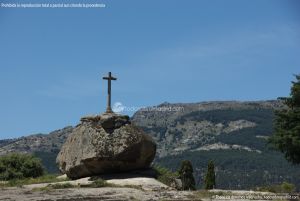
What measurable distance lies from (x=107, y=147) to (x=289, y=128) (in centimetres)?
1796

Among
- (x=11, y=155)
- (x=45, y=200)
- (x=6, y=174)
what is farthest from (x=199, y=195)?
(x=11, y=155)

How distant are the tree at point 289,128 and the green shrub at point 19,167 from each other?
2469 centimetres

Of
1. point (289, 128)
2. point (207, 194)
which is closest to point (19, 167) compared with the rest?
point (289, 128)

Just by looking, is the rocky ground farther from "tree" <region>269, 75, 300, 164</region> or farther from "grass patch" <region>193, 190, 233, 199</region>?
"tree" <region>269, 75, 300, 164</region>

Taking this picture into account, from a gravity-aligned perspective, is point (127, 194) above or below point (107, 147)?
below

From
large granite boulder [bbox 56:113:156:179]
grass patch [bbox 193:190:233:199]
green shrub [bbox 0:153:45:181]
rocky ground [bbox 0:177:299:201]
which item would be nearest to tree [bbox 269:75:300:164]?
large granite boulder [bbox 56:113:156:179]

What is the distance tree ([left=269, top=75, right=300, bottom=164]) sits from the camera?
46.8 meters

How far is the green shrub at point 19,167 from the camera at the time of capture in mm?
54750

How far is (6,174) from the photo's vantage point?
178ft

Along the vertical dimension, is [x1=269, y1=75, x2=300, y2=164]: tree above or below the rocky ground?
above

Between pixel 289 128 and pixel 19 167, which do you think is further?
pixel 19 167

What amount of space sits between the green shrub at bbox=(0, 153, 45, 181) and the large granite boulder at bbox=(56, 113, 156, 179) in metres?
15.7

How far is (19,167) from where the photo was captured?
56.9 m

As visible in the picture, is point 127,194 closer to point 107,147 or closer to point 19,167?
point 107,147
